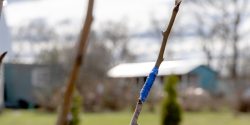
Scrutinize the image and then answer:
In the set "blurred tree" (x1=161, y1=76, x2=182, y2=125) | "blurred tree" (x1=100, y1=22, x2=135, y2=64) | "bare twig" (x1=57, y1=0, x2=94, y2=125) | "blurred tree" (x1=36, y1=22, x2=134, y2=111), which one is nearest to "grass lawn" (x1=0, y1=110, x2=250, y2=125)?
"blurred tree" (x1=161, y1=76, x2=182, y2=125)

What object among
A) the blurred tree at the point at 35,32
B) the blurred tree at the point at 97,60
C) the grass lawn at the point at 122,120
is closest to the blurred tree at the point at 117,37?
the blurred tree at the point at 97,60

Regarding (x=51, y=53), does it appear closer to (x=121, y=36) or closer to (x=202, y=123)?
(x=121, y=36)

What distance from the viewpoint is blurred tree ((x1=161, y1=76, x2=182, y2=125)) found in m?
12.0

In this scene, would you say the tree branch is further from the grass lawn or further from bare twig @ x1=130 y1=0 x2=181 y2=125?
the grass lawn

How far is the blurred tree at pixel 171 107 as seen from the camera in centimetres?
1198

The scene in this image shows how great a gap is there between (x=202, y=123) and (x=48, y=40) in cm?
985

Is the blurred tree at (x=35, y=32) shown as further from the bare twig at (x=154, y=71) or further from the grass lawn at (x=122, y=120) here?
the bare twig at (x=154, y=71)

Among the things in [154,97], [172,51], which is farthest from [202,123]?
[172,51]

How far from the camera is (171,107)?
12148 mm

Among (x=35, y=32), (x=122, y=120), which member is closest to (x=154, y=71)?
(x=122, y=120)

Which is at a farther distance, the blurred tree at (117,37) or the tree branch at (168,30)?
the blurred tree at (117,37)

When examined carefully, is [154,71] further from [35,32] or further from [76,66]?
[35,32]

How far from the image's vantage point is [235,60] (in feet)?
80.7

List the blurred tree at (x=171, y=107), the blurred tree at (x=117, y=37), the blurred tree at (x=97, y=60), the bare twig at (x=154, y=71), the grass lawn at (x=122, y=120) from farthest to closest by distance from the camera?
the blurred tree at (x=117, y=37), the blurred tree at (x=97, y=60), the grass lawn at (x=122, y=120), the blurred tree at (x=171, y=107), the bare twig at (x=154, y=71)
